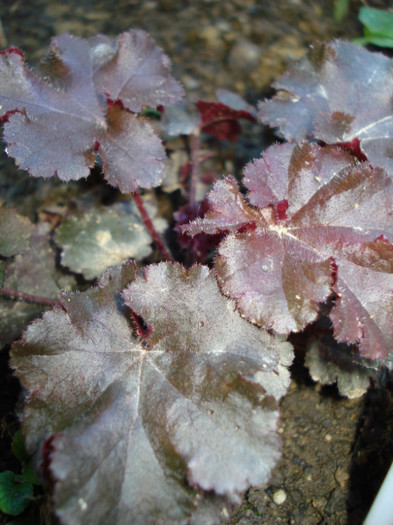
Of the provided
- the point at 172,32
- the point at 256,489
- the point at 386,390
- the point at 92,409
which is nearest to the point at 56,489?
the point at 92,409

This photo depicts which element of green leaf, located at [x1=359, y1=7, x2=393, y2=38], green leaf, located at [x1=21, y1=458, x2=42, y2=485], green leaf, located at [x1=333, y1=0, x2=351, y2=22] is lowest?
green leaf, located at [x1=21, y1=458, x2=42, y2=485]

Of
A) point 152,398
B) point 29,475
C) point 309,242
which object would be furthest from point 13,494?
point 309,242

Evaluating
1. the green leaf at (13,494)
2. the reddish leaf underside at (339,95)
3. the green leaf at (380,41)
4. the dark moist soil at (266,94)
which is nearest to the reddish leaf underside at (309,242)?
the reddish leaf underside at (339,95)

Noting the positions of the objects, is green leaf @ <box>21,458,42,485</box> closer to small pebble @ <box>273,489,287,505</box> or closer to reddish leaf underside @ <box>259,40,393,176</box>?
small pebble @ <box>273,489,287,505</box>

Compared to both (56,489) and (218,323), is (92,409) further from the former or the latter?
(218,323)

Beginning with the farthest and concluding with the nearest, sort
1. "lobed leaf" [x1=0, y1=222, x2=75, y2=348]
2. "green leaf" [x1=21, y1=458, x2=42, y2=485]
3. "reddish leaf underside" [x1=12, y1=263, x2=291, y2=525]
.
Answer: "lobed leaf" [x1=0, y1=222, x2=75, y2=348] → "green leaf" [x1=21, y1=458, x2=42, y2=485] → "reddish leaf underside" [x1=12, y1=263, x2=291, y2=525]

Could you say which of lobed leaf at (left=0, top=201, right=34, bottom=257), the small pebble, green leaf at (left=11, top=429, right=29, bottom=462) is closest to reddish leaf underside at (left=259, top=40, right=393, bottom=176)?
lobed leaf at (left=0, top=201, right=34, bottom=257)

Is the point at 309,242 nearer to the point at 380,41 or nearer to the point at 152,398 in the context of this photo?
the point at 152,398
